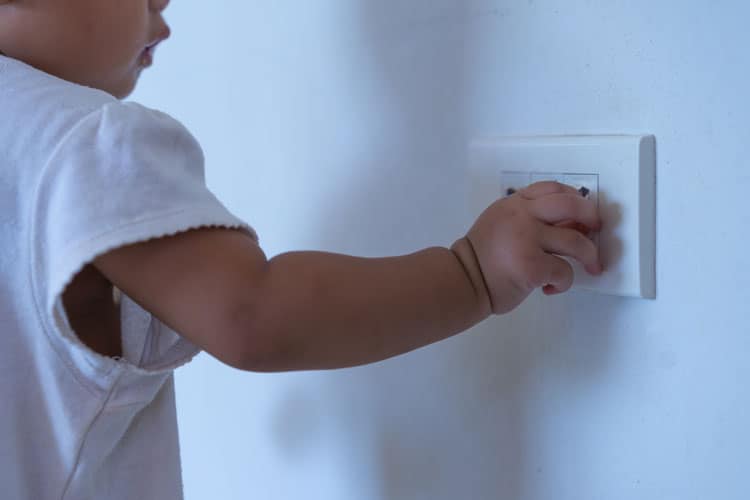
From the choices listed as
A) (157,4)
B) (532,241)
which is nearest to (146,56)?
(157,4)

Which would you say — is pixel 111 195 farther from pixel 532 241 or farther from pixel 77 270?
pixel 532 241

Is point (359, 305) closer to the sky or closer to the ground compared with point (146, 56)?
closer to the ground

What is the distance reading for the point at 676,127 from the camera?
0.40m

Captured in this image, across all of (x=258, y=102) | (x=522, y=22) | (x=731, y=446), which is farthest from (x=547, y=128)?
(x=258, y=102)

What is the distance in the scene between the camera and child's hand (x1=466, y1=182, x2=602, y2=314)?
417 mm

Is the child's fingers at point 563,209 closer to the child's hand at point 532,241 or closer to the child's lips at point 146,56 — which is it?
the child's hand at point 532,241

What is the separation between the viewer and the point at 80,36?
1.63 feet

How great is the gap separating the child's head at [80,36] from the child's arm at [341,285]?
153mm

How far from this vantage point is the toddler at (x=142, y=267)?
0.40m

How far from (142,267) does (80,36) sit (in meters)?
0.17

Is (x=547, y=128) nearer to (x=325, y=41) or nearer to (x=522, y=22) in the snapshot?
(x=522, y=22)

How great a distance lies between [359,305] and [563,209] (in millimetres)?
107

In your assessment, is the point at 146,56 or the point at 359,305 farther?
the point at 146,56

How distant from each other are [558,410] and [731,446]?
0.11m
